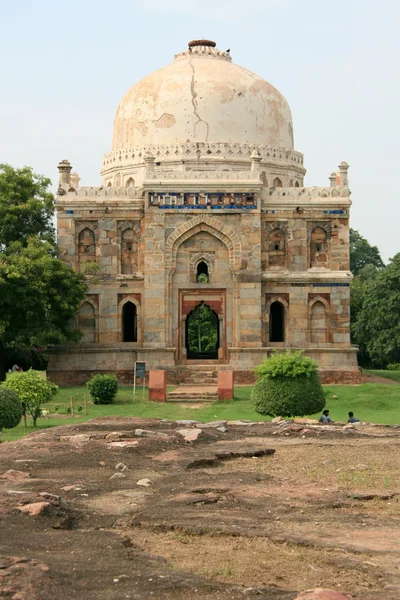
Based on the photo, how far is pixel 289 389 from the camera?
2291 centimetres

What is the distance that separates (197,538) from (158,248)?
22.0 meters

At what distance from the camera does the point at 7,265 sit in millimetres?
28969

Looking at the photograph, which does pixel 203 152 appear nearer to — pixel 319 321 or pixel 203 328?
pixel 319 321

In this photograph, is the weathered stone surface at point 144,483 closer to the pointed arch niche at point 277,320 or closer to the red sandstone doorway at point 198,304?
the red sandstone doorway at point 198,304

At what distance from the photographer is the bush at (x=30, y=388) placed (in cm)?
2197

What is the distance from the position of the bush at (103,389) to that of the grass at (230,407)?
28cm

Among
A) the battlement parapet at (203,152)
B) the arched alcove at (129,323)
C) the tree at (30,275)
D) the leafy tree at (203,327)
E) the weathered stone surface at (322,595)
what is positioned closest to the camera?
the weathered stone surface at (322,595)

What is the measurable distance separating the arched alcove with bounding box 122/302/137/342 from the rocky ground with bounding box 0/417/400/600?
47.3ft

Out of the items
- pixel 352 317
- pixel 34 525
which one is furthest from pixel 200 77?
pixel 34 525

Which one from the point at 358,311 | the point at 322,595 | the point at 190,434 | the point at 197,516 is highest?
the point at 358,311

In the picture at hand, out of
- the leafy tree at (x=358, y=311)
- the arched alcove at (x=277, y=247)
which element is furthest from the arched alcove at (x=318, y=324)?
the leafy tree at (x=358, y=311)

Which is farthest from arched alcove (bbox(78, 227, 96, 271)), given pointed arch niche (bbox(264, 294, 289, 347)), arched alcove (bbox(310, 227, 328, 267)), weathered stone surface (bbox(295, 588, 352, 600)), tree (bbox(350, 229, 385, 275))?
tree (bbox(350, 229, 385, 275))

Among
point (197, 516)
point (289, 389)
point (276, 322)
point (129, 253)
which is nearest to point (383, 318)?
point (276, 322)

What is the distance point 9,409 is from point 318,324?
1441cm
